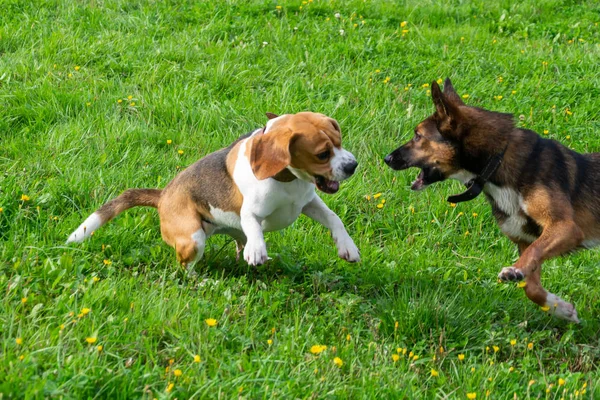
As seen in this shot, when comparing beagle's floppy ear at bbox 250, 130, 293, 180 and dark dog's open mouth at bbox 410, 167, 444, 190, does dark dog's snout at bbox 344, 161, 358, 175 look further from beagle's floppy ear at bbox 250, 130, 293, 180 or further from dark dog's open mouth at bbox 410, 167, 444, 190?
dark dog's open mouth at bbox 410, 167, 444, 190

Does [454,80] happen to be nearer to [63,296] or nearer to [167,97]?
[167,97]

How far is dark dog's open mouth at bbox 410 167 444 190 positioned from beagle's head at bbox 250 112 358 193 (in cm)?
90

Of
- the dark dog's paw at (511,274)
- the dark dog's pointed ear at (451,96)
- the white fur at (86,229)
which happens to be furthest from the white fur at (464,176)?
the white fur at (86,229)

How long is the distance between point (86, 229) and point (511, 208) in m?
2.88

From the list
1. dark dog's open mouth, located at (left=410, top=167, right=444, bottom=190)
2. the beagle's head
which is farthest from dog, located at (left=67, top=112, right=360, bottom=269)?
dark dog's open mouth, located at (left=410, top=167, right=444, bottom=190)

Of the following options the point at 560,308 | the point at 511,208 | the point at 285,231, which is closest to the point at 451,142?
the point at 511,208

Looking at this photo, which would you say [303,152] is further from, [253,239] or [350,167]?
[253,239]

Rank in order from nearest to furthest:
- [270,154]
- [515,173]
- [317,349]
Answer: [317,349] < [270,154] < [515,173]

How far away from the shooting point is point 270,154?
5012mm

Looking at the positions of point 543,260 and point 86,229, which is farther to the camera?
point 86,229

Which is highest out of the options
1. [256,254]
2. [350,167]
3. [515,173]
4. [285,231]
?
[350,167]

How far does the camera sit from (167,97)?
7887 millimetres

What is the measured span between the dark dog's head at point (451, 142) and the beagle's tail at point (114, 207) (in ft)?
5.88

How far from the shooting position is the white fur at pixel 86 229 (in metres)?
5.60
